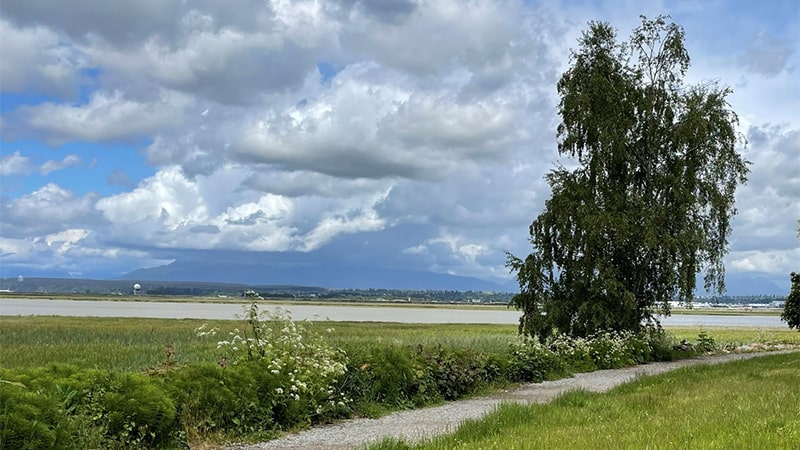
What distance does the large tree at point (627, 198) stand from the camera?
30.4 m

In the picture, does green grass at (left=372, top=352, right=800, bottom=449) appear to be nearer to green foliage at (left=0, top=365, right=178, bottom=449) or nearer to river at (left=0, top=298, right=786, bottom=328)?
green foliage at (left=0, top=365, right=178, bottom=449)

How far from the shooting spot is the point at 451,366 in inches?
712

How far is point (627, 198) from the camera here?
104 ft

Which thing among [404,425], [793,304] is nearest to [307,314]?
[793,304]

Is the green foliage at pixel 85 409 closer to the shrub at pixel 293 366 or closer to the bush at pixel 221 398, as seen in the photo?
the bush at pixel 221 398

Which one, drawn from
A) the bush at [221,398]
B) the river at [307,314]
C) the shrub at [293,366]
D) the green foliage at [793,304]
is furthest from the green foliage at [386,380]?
the river at [307,314]

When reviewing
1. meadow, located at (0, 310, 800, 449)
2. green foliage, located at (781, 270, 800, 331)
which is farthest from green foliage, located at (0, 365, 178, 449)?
green foliage, located at (781, 270, 800, 331)

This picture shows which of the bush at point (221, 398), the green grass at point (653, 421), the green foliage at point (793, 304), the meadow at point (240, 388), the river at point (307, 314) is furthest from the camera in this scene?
the river at point (307, 314)

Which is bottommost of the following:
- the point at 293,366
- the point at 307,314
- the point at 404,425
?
the point at 307,314

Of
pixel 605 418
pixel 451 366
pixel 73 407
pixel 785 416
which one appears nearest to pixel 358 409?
pixel 451 366

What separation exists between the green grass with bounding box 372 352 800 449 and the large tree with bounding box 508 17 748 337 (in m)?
13.4

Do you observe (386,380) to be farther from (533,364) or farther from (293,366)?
(533,364)

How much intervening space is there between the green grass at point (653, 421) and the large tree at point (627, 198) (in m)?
13.4

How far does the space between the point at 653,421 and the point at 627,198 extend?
22.2m
